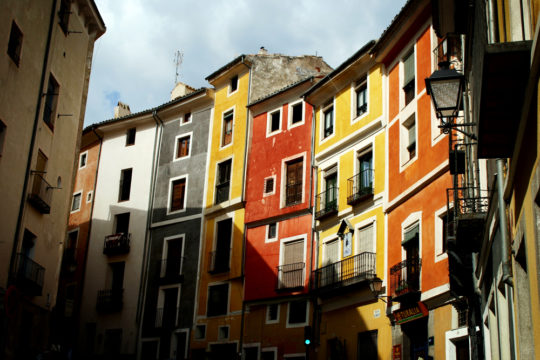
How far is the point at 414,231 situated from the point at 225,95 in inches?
689

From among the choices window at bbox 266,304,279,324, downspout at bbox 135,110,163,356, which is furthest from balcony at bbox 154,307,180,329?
window at bbox 266,304,279,324

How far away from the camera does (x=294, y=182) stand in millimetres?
31266

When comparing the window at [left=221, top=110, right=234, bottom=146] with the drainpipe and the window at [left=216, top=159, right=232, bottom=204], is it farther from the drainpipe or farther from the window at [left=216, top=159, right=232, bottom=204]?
the drainpipe

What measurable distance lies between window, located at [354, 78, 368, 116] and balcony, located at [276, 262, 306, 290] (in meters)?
6.34

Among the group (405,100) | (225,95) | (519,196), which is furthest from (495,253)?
(225,95)

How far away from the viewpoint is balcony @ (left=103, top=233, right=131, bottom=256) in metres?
38.0

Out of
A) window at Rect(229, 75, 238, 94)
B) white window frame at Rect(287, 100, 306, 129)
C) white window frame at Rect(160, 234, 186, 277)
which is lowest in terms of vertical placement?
white window frame at Rect(160, 234, 186, 277)

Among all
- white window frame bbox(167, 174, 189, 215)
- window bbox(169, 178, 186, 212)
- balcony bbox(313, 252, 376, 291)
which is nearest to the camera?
balcony bbox(313, 252, 376, 291)

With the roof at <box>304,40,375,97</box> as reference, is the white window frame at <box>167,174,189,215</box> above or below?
below

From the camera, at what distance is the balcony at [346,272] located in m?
24.6

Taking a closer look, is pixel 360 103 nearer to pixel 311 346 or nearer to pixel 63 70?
pixel 311 346

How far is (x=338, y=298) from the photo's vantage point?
26.2 m

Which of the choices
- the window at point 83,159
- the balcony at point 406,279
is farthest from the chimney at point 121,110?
the balcony at point 406,279

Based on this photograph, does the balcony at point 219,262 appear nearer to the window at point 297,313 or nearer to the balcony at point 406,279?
the window at point 297,313
